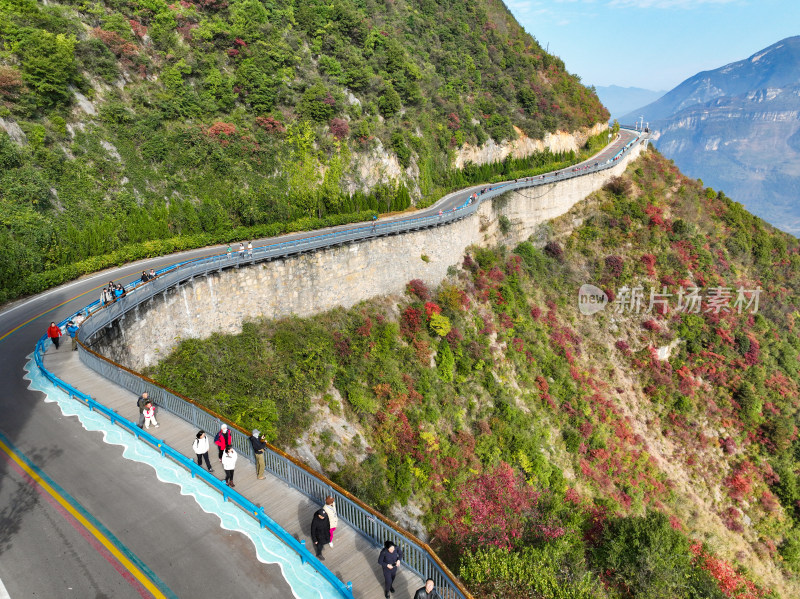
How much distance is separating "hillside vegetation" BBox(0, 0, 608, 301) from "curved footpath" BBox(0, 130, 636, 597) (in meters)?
16.7

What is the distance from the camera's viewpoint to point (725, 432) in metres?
42.3

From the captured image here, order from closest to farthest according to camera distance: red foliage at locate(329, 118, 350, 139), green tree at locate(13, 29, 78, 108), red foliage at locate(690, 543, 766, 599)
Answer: red foliage at locate(690, 543, 766, 599)
green tree at locate(13, 29, 78, 108)
red foliage at locate(329, 118, 350, 139)

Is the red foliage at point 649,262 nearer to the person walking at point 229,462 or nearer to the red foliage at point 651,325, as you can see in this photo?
the red foliage at point 651,325

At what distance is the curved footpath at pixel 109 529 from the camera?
9781 millimetres

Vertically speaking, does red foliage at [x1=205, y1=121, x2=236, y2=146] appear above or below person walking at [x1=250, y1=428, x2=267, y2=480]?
above

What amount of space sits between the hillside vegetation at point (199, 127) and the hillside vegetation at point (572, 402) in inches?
430

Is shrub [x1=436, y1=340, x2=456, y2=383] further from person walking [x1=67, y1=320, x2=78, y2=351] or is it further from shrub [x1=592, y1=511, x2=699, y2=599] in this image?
person walking [x1=67, y1=320, x2=78, y2=351]

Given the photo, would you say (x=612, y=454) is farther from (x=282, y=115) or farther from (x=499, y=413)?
(x=282, y=115)

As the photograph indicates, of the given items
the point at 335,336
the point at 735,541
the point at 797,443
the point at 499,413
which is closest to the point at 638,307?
the point at 797,443

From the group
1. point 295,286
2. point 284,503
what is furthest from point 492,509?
point 295,286

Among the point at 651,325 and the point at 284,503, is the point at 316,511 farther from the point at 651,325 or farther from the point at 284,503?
the point at 651,325

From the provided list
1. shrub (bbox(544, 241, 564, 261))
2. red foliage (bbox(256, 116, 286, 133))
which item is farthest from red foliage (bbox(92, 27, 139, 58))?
shrub (bbox(544, 241, 564, 261))

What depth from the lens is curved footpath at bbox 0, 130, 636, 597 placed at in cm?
978

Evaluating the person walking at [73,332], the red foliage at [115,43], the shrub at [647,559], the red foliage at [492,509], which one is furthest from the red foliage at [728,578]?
the red foliage at [115,43]
